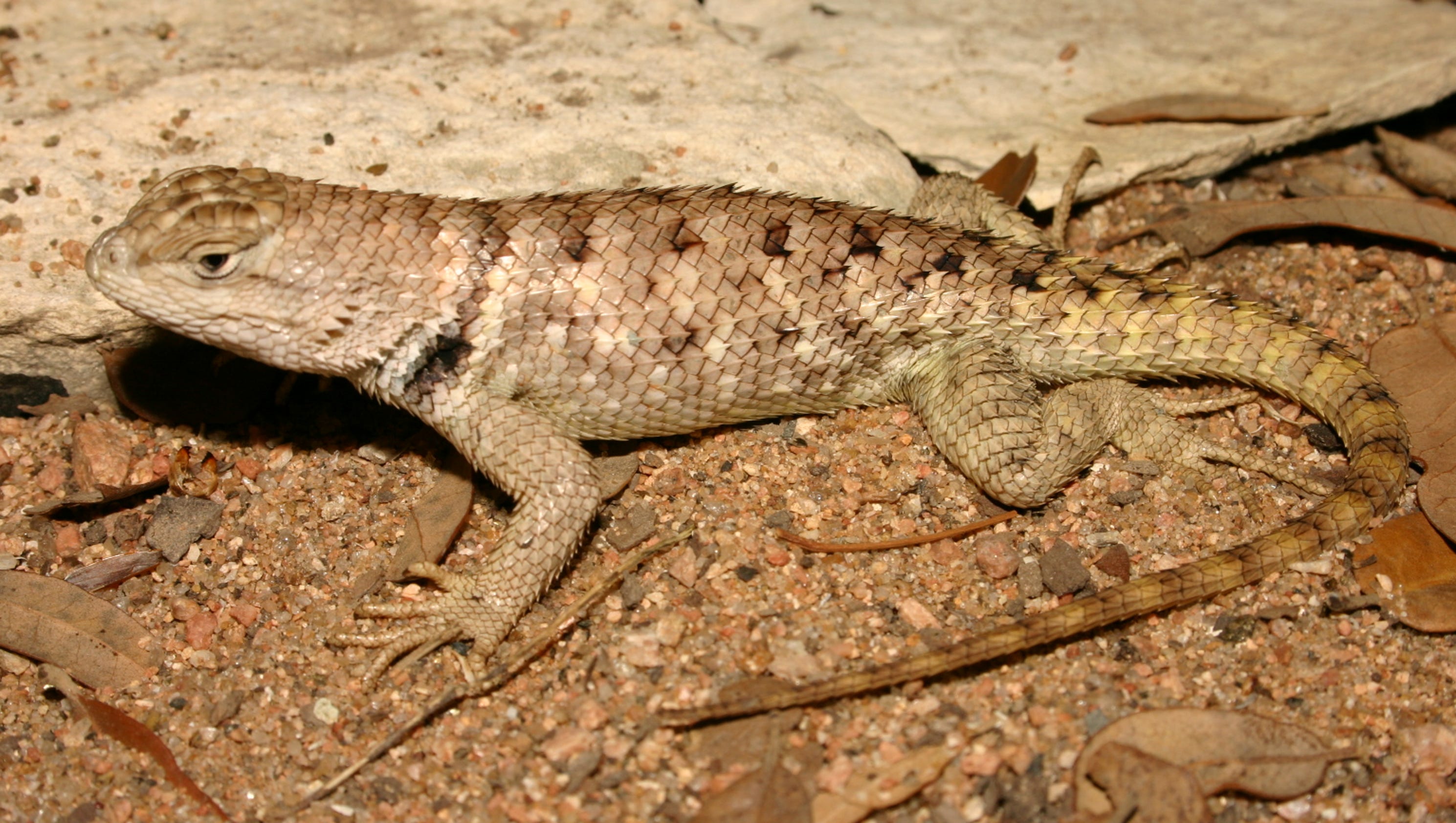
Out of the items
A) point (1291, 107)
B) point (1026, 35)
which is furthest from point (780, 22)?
point (1291, 107)

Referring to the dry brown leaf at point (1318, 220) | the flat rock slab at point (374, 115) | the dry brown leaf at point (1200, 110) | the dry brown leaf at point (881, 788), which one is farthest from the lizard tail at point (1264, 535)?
the dry brown leaf at point (1200, 110)

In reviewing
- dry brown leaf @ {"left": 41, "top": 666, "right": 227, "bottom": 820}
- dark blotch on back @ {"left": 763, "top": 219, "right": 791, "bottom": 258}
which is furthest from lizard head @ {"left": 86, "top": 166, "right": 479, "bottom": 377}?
dry brown leaf @ {"left": 41, "top": 666, "right": 227, "bottom": 820}

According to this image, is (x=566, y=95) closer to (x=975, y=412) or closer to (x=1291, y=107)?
(x=975, y=412)

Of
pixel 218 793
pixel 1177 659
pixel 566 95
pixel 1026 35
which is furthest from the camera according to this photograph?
pixel 1026 35

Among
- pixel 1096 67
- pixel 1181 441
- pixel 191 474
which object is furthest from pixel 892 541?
pixel 1096 67

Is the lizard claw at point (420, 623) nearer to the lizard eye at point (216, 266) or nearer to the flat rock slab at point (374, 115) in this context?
the lizard eye at point (216, 266)

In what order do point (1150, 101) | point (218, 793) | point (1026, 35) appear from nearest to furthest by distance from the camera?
point (218, 793) → point (1150, 101) → point (1026, 35)

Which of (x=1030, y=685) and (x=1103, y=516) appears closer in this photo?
(x=1030, y=685)

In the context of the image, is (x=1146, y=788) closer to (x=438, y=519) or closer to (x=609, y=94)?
(x=438, y=519)

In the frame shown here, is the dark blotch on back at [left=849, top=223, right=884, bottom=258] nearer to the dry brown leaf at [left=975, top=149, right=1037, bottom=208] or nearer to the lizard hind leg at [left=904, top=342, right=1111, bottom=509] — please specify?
the lizard hind leg at [left=904, top=342, right=1111, bottom=509]
